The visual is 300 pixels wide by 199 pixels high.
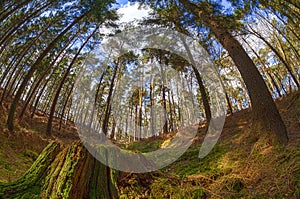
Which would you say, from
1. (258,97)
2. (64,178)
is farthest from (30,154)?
(258,97)

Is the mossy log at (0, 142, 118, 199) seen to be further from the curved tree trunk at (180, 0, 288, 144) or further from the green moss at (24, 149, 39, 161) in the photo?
the green moss at (24, 149, 39, 161)

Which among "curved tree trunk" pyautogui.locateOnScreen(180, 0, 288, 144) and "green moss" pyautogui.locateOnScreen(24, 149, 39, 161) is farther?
"green moss" pyautogui.locateOnScreen(24, 149, 39, 161)

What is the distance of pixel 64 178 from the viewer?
2.31 metres

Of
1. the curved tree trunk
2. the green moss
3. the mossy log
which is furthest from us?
the green moss

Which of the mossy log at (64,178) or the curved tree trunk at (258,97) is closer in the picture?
the mossy log at (64,178)

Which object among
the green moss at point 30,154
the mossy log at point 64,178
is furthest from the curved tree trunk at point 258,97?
the green moss at point 30,154

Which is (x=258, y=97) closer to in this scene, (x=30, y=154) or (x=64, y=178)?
(x=64, y=178)

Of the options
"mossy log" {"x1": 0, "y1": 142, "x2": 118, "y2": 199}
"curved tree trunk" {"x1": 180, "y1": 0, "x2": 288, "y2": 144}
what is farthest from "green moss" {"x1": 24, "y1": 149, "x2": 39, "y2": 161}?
"curved tree trunk" {"x1": 180, "y1": 0, "x2": 288, "y2": 144}

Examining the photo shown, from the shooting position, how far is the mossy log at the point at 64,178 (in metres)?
2.29

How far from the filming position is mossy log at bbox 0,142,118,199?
229cm

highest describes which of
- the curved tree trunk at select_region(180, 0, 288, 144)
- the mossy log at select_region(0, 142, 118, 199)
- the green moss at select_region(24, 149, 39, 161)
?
the curved tree trunk at select_region(180, 0, 288, 144)

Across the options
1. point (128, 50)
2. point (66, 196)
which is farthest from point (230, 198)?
point (128, 50)

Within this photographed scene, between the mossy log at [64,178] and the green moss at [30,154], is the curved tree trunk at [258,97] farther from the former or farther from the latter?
the green moss at [30,154]

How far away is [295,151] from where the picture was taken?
11.9ft
